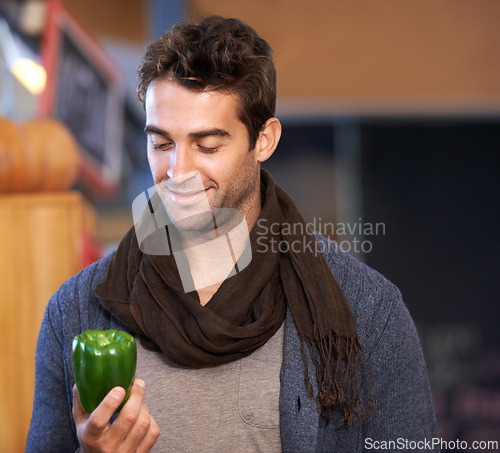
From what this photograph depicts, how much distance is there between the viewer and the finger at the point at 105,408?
1128mm

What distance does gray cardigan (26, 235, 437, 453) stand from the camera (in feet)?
4.58

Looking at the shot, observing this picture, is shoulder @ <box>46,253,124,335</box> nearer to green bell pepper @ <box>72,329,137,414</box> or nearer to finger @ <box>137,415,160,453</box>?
green bell pepper @ <box>72,329,137,414</box>

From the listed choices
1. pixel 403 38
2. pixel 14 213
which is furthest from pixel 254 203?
pixel 403 38

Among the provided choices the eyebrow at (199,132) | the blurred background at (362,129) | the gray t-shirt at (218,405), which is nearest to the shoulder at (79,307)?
the gray t-shirt at (218,405)

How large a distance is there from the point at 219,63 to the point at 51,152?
1.34 metres

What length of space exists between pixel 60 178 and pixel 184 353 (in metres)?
1.40

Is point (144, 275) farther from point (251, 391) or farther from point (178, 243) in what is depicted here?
point (251, 391)

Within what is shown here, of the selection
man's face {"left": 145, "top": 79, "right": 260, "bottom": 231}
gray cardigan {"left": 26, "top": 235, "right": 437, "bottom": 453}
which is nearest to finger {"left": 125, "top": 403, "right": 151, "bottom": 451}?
gray cardigan {"left": 26, "top": 235, "right": 437, "bottom": 453}

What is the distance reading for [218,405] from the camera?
137 cm

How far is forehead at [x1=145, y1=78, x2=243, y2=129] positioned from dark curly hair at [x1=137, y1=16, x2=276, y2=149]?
0.01 m

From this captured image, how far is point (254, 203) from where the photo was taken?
1.52 metres

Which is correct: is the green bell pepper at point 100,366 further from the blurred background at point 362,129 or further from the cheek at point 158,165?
the blurred background at point 362,129

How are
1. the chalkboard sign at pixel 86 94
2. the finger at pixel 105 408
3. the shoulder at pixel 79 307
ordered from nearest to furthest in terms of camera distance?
the finger at pixel 105 408
the shoulder at pixel 79 307
the chalkboard sign at pixel 86 94

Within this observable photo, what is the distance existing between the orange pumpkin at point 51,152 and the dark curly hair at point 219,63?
3.85ft
